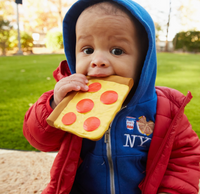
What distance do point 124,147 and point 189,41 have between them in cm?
1914

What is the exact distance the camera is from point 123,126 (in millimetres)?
1068

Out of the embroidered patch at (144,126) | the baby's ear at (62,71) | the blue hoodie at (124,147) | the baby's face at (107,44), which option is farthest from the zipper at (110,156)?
the baby's ear at (62,71)

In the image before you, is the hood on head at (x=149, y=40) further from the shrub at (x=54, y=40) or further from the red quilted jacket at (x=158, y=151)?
the shrub at (x=54, y=40)

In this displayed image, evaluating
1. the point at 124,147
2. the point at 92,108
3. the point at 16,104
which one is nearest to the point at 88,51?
the point at 92,108

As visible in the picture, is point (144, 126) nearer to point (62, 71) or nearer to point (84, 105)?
point (84, 105)

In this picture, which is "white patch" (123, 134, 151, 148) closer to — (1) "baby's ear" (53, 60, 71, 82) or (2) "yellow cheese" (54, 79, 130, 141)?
(2) "yellow cheese" (54, 79, 130, 141)

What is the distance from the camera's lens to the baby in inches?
36.7

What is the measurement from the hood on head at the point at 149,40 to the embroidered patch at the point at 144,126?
4.3 inches

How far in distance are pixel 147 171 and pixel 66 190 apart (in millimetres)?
453

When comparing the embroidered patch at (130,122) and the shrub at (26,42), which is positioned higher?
the embroidered patch at (130,122)

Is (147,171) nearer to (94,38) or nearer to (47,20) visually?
(94,38)

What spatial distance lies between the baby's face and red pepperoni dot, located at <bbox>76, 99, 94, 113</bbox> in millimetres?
149

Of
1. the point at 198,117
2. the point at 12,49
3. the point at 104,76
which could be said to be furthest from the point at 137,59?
the point at 12,49

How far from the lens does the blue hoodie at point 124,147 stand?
1043 millimetres
